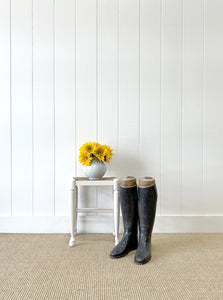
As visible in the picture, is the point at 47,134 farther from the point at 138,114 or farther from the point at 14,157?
the point at 138,114

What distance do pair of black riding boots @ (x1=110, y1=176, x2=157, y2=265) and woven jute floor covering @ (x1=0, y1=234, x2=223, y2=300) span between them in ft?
0.22

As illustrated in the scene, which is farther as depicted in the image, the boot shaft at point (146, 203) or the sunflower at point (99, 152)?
the sunflower at point (99, 152)

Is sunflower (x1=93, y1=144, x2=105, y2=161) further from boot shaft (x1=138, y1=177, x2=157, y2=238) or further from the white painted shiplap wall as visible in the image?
boot shaft (x1=138, y1=177, x2=157, y2=238)

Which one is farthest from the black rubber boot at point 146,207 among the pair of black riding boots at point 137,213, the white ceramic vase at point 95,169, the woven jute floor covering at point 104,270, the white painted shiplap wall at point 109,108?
the white painted shiplap wall at point 109,108

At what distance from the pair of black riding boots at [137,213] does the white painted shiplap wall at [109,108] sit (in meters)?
0.40

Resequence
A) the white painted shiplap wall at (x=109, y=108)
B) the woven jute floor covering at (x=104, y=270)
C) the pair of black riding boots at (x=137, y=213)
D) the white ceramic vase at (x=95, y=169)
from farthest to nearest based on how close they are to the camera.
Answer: the white painted shiplap wall at (x=109, y=108)
the white ceramic vase at (x=95, y=169)
the pair of black riding boots at (x=137, y=213)
the woven jute floor covering at (x=104, y=270)

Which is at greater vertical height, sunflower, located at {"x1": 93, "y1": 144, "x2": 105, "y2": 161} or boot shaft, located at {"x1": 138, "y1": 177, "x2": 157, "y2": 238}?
sunflower, located at {"x1": 93, "y1": 144, "x2": 105, "y2": 161}

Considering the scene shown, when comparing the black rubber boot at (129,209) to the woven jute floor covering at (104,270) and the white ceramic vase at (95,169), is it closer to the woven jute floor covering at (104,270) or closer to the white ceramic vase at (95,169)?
the woven jute floor covering at (104,270)

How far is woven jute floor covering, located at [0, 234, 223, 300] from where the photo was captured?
1.17 metres

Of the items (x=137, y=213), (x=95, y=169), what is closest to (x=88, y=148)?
(x=95, y=169)

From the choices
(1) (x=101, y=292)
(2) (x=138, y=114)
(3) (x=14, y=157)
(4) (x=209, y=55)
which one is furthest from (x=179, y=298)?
(4) (x=209, y=55)

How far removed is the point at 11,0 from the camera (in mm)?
2072

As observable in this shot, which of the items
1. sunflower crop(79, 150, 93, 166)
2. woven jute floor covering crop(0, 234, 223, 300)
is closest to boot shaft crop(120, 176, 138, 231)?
woven jute floor covering crop(0, 234, 223, 300)

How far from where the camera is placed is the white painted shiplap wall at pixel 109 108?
2076mm
